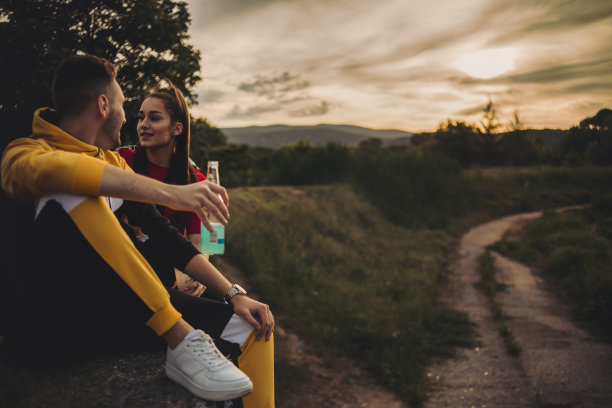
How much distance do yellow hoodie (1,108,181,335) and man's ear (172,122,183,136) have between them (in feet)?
4.36

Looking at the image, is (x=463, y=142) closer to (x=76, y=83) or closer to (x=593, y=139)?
(x=593, y=139)

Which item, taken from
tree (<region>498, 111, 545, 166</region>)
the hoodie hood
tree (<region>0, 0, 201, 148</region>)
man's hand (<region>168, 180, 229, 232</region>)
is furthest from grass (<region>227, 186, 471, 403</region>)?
tree (<region>498, 111, 545, 166</region>)

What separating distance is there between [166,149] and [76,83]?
116 cm

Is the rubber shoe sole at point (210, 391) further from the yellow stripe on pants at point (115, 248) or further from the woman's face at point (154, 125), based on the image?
the woman's face at point (154, 125)

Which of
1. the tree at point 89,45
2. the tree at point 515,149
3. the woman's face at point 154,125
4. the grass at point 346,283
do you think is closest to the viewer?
the woman's face at point 154,125

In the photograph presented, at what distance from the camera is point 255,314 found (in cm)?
192

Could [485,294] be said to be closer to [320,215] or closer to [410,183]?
[320,215]

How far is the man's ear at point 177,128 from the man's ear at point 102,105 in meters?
1.03

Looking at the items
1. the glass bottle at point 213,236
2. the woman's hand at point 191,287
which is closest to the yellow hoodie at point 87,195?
the woman's hand at point 191,287

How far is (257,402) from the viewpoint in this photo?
6.05ft

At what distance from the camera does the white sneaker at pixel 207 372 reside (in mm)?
1528

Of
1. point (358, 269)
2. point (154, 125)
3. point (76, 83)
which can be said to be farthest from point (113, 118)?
point (358, 269)

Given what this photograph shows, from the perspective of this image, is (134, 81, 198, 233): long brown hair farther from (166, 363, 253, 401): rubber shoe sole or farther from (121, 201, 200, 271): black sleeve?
(166, 363, 253, 401): rubber shoe sole

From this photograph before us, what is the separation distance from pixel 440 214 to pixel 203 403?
1586 cm
